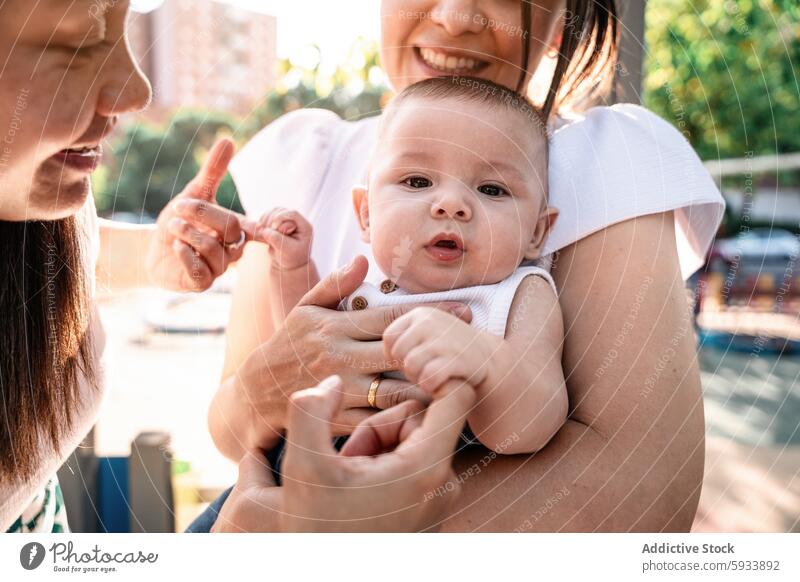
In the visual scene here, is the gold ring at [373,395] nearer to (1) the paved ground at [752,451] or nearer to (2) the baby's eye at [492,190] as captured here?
(2) the baby's eye at [492,190]

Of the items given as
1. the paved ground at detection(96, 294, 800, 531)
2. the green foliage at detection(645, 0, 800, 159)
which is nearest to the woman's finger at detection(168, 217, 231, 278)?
the paved ground at detection(96, 294, 800, 531)

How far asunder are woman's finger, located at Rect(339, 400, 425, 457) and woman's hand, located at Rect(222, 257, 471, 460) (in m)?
0.03

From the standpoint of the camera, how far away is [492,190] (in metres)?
0.54

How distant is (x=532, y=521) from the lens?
0.52 metres

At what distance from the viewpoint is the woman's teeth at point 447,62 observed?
A: 59 centimetres

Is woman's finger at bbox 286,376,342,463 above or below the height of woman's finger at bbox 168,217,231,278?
below

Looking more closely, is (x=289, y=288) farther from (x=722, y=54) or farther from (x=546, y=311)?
(x=722, y=54)

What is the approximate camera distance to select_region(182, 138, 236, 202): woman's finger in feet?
1.98

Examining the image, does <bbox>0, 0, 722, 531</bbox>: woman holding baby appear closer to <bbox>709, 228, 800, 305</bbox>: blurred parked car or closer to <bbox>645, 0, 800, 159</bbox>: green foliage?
<bbox>645, 0, 800, 159</bbox>: green foliage

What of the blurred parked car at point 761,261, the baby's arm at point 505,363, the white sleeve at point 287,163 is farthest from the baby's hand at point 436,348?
the blurred parked car at point 761,261

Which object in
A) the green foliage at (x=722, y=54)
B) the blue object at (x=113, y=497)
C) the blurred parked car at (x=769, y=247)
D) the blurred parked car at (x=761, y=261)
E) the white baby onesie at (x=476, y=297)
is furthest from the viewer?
the blurred parked car at (x=761, y=261)

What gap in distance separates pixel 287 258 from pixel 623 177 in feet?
0.86

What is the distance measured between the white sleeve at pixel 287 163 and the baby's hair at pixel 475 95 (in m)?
0.11
